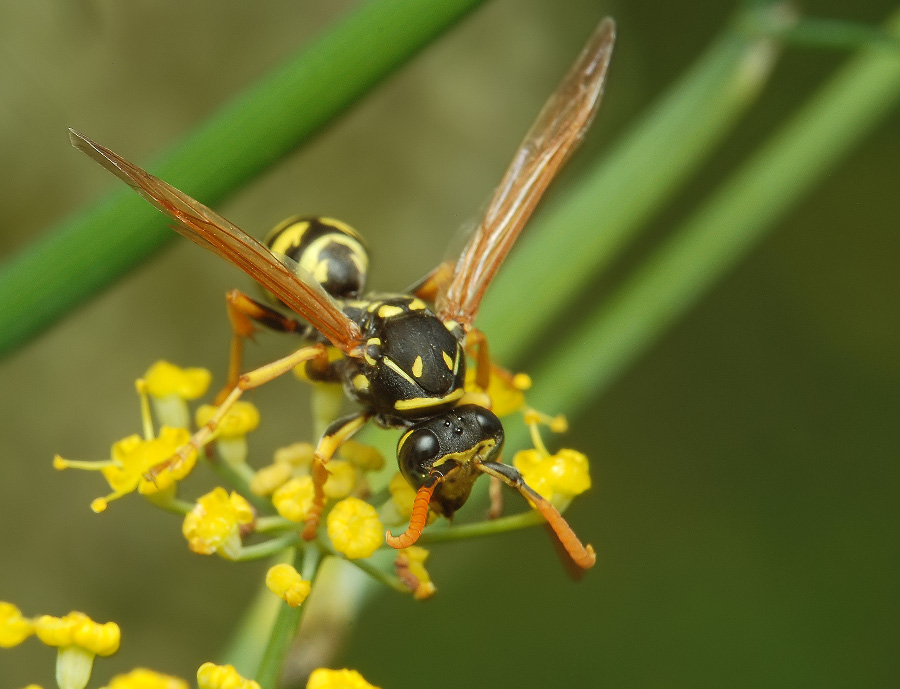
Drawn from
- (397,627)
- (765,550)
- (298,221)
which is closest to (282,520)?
(298,221)

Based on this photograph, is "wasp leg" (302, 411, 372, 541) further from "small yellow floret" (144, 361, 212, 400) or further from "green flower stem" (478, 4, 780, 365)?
"green flower stem" (478, 4, 780, 365)

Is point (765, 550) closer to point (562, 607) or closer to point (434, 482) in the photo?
point (562, 607)

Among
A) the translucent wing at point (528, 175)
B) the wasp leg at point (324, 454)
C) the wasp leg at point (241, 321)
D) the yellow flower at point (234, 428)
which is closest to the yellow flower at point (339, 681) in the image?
the wasp leg at point (324, 454)

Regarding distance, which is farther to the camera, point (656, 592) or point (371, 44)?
point (656, 592)

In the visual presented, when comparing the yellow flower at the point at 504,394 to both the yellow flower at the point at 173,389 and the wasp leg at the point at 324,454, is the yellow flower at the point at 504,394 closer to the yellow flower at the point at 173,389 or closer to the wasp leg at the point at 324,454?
the wasp leg at the point at 324,454

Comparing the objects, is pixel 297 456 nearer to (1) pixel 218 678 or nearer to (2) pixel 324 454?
(2) pixel 324 454

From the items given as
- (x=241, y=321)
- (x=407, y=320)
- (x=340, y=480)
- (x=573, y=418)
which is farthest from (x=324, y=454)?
(x=573, y=418)

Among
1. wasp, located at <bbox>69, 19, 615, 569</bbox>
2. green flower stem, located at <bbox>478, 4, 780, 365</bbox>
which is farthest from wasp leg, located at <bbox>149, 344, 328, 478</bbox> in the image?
green flower stem, located at <bbox>478, 4, 780, 365</bbox>
